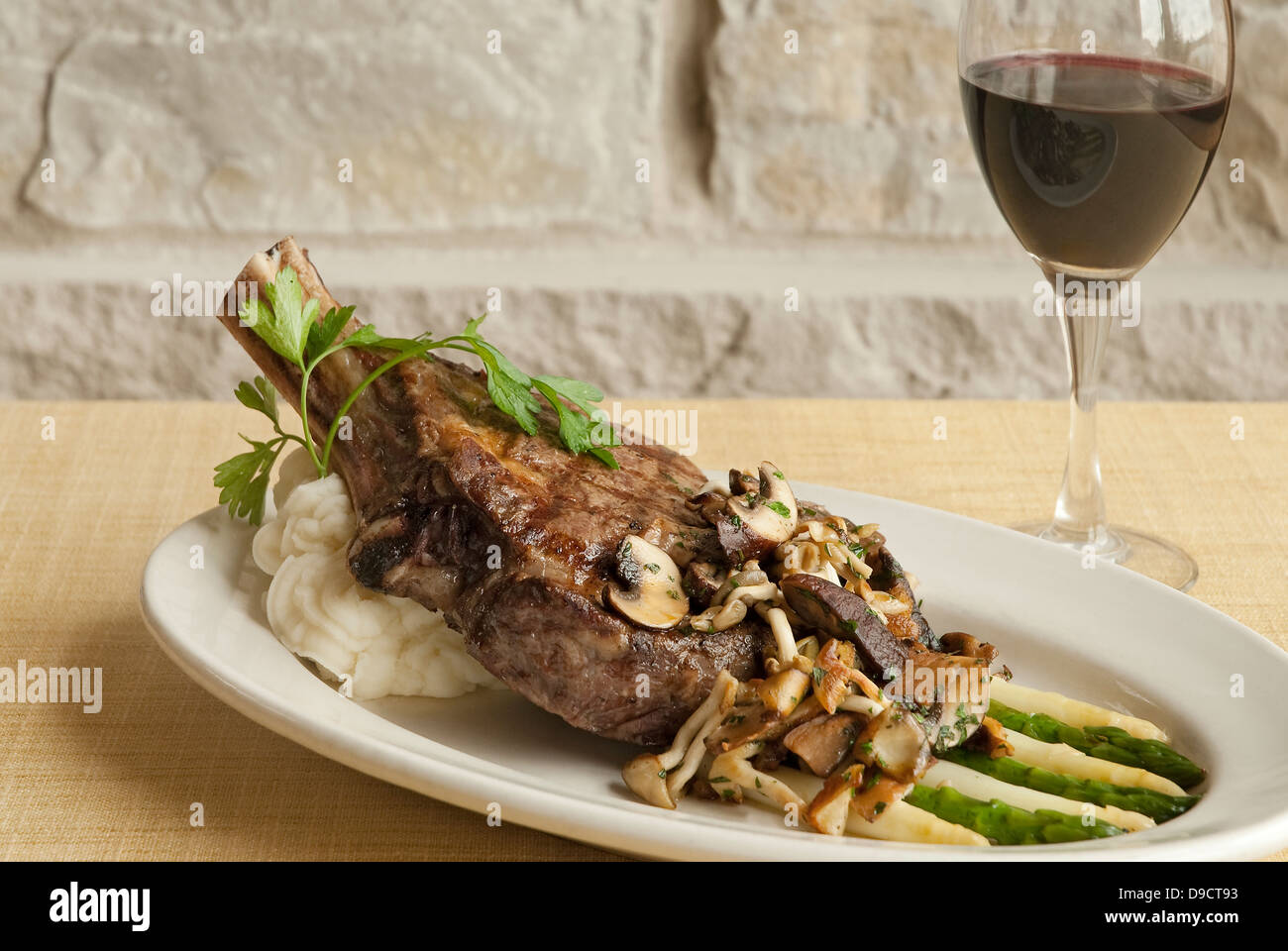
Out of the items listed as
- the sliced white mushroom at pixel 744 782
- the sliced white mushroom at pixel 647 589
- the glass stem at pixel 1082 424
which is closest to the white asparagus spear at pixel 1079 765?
the sliced white mushroom at pixel 744 782

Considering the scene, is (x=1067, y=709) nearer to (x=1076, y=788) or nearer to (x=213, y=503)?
(x=1076, y=788)

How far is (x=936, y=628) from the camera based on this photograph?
2156 millimetres

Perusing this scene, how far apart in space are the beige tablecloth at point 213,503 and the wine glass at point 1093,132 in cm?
35

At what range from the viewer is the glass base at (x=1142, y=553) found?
2400 millimetres

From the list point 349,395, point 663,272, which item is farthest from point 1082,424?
point 663,272

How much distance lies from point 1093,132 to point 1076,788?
1067 mm

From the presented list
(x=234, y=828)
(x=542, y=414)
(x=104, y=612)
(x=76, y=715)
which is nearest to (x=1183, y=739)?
Answer: (x=542, y=414)

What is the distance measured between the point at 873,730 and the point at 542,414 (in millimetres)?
757

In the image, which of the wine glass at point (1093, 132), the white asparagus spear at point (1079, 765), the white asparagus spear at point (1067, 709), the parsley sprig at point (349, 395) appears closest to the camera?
the white asparagus spear at point (1079, 765)

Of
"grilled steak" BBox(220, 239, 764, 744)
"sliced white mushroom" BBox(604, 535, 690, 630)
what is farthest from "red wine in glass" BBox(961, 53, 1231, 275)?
"sliced white mushroom" BBox(604, 535, 690, 630)

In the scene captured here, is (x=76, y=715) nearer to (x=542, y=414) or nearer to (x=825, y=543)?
(x=542, y=414)

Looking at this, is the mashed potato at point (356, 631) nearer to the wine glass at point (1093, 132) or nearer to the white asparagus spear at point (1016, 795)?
the white asparagus spear at point (1016, 795)

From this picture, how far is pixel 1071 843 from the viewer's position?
1.49 meters

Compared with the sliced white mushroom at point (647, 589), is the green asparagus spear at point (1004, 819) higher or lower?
lower
